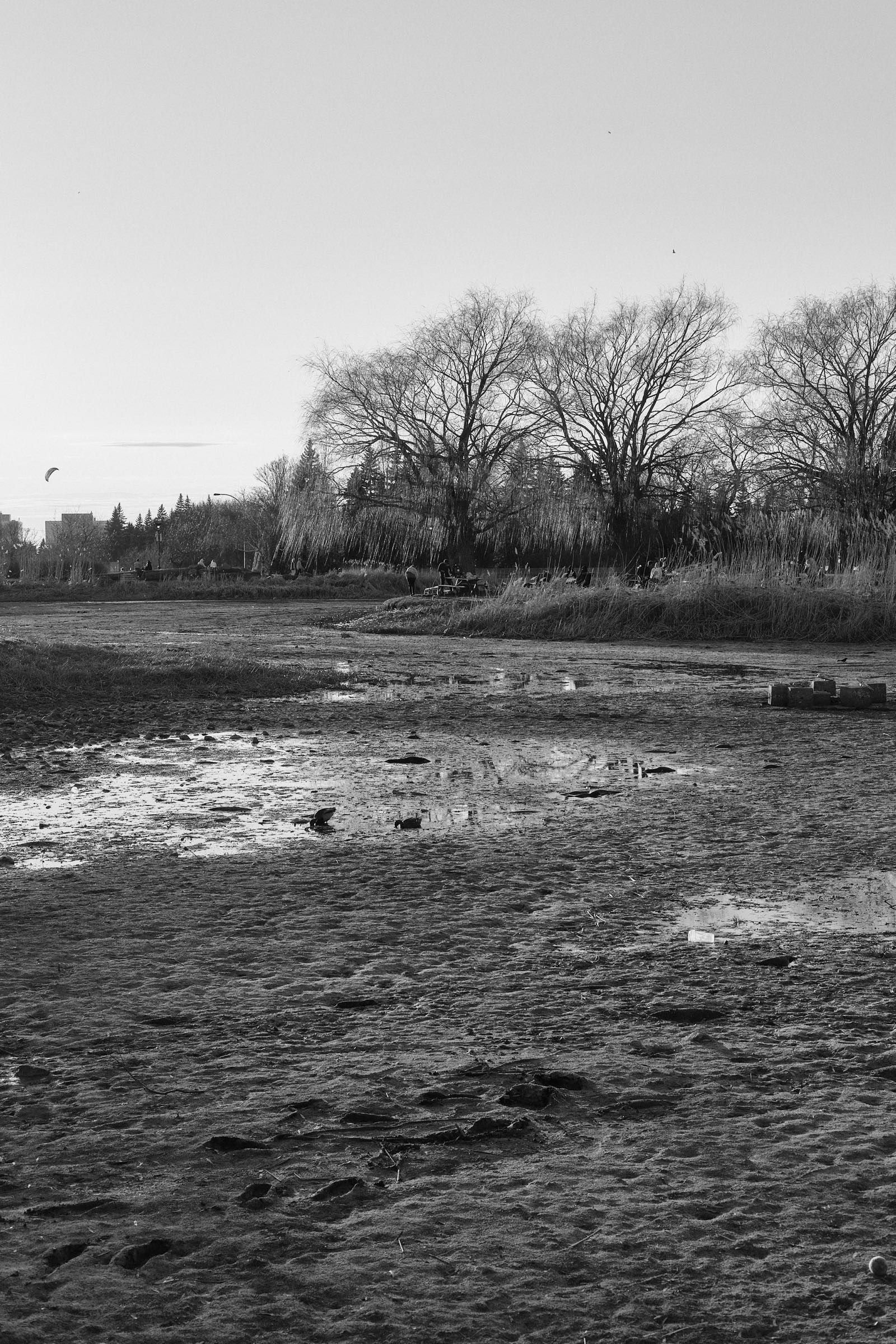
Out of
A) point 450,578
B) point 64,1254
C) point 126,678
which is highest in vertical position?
point 450,578

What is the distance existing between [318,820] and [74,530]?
119008mm

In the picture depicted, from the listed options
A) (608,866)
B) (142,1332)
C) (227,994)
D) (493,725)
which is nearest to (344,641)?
(493,725)

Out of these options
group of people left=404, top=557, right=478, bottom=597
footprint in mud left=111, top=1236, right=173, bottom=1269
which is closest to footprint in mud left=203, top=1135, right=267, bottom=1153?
footprint in mud left=111, top=1236, right=173, bottom=1269

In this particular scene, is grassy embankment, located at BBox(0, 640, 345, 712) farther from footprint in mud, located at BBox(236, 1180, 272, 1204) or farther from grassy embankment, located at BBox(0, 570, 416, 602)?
grassy embankment, located at BBox(0, 570, 416, 602)

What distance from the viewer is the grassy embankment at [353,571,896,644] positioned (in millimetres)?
18328

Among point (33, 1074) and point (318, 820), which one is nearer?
point (33, 1074)

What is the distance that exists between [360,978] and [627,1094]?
35.6 inches

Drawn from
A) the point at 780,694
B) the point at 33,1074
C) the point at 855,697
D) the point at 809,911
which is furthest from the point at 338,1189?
the point at 780,694

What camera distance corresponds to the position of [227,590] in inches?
1606

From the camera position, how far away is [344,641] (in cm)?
1870

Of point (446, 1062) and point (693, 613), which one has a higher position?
point (693, 613)

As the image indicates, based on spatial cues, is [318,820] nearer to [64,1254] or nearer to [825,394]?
[64,1254]

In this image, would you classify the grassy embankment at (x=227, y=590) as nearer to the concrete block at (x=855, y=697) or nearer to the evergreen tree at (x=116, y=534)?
the concrete block at (x=855, y=697)

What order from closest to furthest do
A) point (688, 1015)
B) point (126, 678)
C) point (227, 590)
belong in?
point (688, 1015) < point (126, 678) < point (227, 590)
